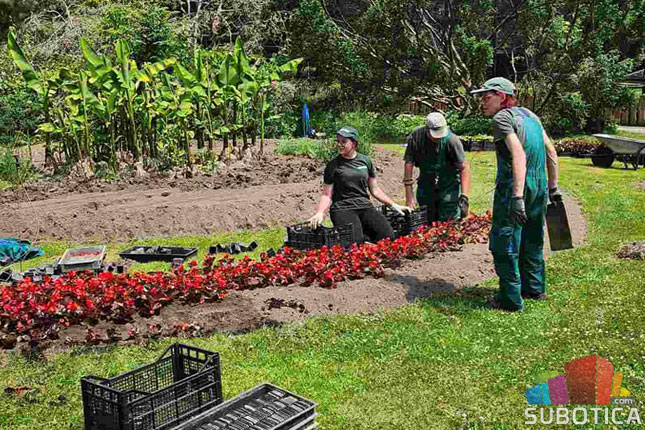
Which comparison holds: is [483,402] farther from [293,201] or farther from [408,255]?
[293,201]

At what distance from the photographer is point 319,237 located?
8586 millimetres

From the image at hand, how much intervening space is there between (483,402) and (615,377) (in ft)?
3.55

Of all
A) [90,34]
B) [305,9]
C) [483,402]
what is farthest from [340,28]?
[483,402]

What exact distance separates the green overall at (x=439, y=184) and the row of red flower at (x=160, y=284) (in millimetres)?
1147

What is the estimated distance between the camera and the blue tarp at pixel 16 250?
1027 cm

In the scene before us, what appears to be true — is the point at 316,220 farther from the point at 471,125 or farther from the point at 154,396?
the point at 471,125

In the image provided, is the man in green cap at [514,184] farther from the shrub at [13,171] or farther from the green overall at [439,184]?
the shrub at [13,171]

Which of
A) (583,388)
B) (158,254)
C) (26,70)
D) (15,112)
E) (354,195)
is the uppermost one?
(26,70)

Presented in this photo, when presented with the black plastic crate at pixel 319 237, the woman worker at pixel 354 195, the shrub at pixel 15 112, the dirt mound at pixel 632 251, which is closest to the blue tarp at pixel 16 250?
the black plastic crate at pixel 319 237

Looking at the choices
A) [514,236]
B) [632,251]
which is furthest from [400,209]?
[632,251]

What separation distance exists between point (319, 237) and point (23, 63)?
8.28 metres

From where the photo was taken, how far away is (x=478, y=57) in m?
24.2

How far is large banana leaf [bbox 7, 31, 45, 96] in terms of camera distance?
13648mm

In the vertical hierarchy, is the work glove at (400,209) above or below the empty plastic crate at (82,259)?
above
